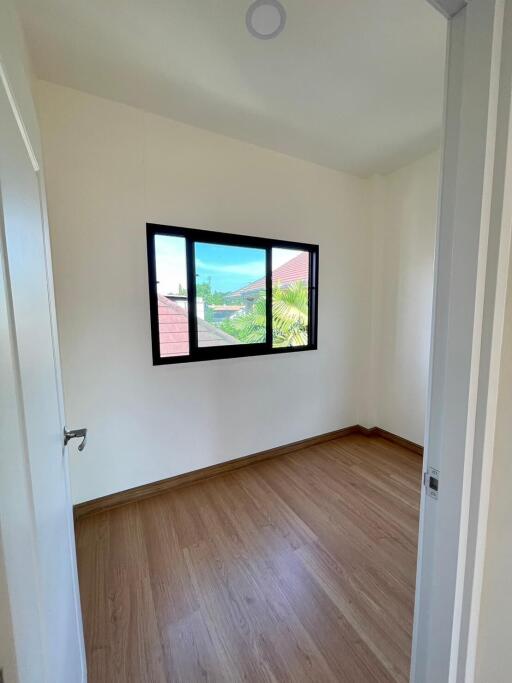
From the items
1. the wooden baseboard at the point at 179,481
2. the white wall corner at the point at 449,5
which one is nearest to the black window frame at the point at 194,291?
the wooden baseboard at the point at 179,481

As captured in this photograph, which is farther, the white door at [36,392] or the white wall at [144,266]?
the white wall at [144,266]

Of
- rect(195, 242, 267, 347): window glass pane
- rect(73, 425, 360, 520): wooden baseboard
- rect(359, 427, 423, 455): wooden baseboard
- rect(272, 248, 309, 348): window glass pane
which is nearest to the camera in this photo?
rect(73, 425, 360, 520): wooden baseboard

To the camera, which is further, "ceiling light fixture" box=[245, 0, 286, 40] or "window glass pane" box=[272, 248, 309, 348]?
"window glass pane" box=[272, 248, 309, 348]

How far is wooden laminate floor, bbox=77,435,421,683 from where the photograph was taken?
3.55ft

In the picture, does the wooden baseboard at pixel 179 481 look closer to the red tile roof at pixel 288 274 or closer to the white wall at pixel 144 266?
the white wall at pixel 144 266

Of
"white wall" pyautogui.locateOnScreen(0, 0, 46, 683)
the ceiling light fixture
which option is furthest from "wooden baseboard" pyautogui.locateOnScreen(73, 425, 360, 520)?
the ceiling light fixture

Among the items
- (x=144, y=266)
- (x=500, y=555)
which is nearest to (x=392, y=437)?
(x=500, y=555)

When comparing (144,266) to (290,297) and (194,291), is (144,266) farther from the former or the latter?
(290,297)

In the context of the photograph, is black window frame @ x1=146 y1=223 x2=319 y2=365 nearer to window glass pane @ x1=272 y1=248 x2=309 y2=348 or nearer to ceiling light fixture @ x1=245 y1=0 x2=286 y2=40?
window glass pane @ x1=272 y1=248 x2=309 y2=348

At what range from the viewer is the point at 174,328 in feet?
6.76

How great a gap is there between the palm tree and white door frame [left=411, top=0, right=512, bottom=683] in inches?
67.7

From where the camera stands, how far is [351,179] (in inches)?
108

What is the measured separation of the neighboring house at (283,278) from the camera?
232 centimetres

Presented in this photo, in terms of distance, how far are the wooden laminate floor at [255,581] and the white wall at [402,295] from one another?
0.82m
